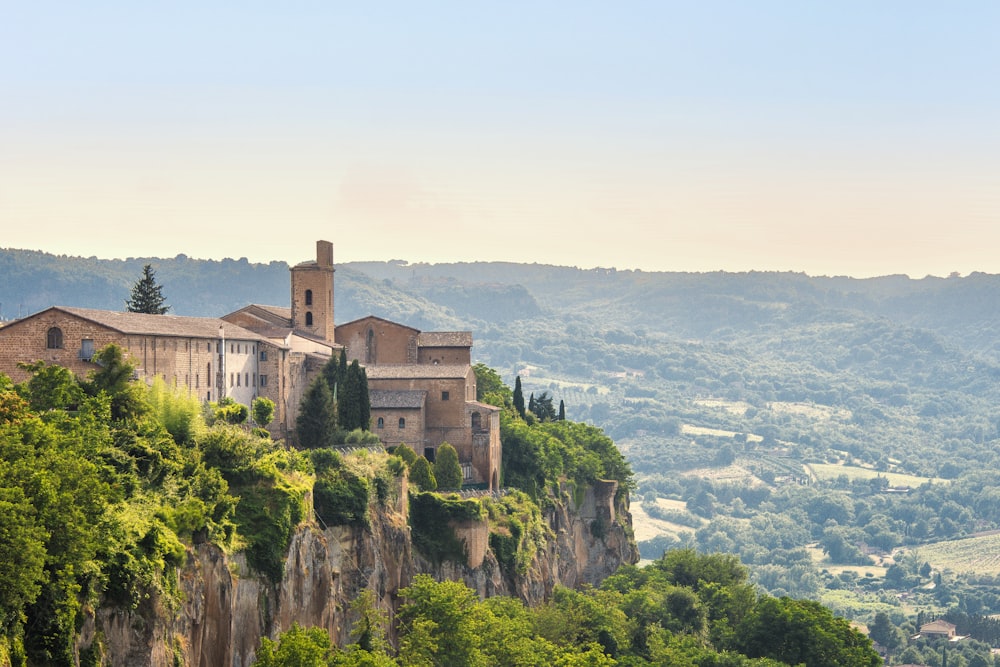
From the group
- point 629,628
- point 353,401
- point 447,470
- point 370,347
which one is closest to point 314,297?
point 370,347

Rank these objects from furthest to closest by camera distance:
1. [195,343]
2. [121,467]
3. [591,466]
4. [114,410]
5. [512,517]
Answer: [591,466] → [512,517] → [195,343] → [114,410] → [121,467]

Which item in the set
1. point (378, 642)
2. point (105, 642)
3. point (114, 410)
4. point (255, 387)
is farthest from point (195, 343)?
point (105, 642)

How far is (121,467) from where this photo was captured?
64.4 metres

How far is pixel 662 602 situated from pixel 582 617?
50.7 ft

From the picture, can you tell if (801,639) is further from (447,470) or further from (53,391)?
(53,391)

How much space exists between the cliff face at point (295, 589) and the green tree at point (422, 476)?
11.9 feet

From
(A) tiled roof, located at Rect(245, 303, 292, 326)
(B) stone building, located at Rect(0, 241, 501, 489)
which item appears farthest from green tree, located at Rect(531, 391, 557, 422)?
(A) tiled roof, located at Rect(245, 303, 292, 326)

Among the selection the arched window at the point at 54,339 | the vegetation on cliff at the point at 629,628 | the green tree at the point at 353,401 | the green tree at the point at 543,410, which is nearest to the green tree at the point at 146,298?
the green tree at the point at 353,401

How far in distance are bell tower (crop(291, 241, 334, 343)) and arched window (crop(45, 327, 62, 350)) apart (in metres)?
37.6

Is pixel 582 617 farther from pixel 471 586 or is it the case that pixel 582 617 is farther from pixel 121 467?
pixel 121 467

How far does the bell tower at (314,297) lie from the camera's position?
399 feet

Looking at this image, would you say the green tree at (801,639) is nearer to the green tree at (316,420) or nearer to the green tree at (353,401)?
the green tree at (353,401)

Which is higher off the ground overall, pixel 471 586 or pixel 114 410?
pixel 114 410

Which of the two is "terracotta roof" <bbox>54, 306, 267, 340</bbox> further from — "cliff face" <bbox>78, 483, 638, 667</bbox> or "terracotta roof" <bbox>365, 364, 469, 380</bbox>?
"cliff face" <bbox>78, 483, 638, 667</bbox>
